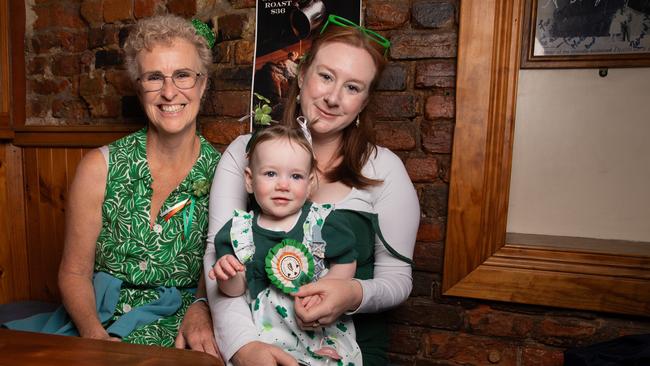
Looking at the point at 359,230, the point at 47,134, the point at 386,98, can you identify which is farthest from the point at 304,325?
the point at 47,134

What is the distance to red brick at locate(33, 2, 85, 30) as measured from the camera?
226 cm

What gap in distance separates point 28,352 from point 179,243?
756mm

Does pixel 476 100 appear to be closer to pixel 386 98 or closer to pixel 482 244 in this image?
pixel 386 98

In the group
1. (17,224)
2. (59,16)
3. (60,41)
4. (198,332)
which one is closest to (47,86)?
(60,41)

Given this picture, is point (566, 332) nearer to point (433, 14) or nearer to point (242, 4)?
point (433, 14)

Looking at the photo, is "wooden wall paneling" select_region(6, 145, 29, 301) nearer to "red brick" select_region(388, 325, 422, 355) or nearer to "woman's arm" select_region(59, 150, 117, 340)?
"woman's arm" select_region(59, 150, 117, 340)

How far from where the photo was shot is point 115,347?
3.24ft

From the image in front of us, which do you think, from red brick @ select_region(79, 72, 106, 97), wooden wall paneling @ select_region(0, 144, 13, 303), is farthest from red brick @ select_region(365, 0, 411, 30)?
wooden wall paneling @ select_region(0, 144, 13, 303)

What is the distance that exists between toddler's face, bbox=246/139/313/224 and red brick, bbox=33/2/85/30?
151 cm

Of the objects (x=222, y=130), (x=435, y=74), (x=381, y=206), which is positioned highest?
(x=435, y=74)

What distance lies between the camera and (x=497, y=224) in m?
1.76

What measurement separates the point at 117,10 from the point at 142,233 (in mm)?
1107

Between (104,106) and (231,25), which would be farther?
(104,106)

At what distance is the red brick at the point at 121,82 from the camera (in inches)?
86.7
